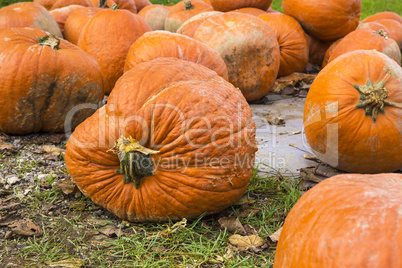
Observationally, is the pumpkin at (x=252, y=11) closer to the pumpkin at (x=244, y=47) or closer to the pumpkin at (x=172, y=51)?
the pumpkin at (x=244, y=47)

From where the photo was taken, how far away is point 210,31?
447cm

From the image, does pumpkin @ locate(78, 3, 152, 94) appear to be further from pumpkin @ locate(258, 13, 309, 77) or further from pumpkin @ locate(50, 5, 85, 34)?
pumpkin @ locate(258, 13, 309, 77)

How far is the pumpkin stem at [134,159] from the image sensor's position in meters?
2.26

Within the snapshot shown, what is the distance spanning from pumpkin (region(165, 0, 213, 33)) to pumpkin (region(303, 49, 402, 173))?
12.6 ft

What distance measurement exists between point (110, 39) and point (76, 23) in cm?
119

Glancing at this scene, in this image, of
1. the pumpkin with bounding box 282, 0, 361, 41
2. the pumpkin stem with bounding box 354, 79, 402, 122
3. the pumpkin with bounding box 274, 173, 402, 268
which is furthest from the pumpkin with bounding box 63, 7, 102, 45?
the pumpkin with bounding box 274, 173, 402, 268

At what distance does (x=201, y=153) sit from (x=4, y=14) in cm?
362

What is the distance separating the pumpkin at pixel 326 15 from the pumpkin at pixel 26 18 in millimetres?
3316

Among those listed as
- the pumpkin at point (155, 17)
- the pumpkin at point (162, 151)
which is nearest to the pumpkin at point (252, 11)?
the pumpkin at point (155, 17)

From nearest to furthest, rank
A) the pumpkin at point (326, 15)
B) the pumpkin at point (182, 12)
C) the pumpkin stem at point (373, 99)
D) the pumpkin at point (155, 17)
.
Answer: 1. the pumpkin stem at point (373, 99)
2. the pumpkin at point (326, 15)
3. the pumpkin at point (182, 12)
4. the pumpkin at point (155, 17)

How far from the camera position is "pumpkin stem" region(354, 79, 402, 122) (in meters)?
2.88

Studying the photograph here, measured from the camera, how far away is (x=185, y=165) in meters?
2.32

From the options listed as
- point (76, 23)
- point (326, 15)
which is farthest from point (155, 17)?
point (326, 15)

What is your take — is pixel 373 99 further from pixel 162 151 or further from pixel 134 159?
pixel 134 159
